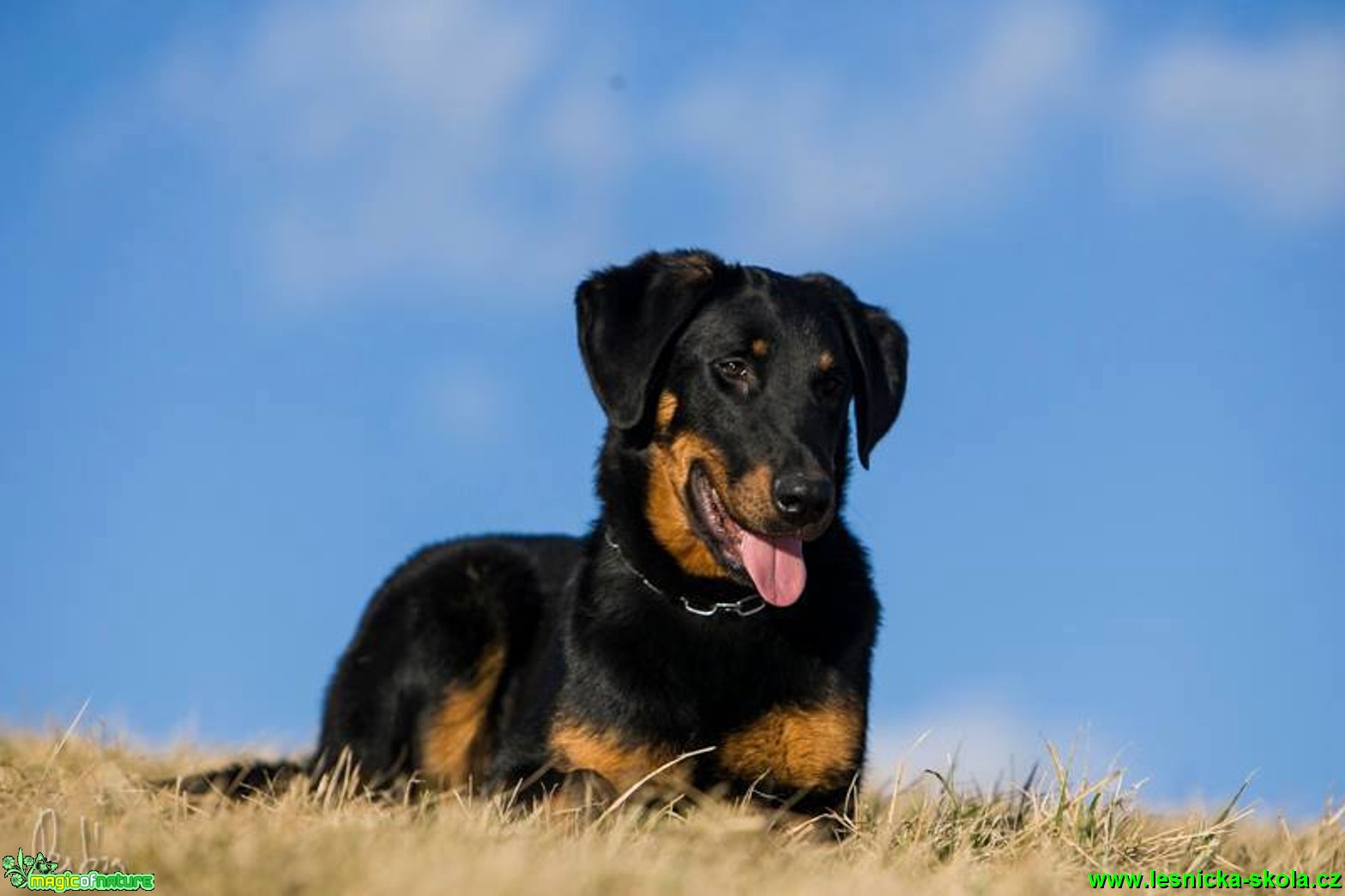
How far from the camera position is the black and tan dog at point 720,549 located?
5633 mm

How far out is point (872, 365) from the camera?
634cm

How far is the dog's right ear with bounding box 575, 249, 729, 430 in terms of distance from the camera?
5.83 metres

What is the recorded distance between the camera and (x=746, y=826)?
4547 millimetres

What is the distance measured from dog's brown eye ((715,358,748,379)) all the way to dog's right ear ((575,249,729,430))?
0.24 meters

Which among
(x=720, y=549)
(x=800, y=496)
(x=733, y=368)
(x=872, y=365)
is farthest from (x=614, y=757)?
(x=872, y=365)

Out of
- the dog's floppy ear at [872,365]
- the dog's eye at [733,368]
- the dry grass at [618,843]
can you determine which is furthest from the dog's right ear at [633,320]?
the dry grass at [618,843]

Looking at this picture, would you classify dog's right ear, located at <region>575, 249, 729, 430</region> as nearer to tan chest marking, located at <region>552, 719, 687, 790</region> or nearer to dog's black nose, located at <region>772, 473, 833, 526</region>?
dog's black nose, located at <region>772, 473, 833, 526</region>

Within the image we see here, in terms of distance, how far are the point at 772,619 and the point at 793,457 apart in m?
0.71

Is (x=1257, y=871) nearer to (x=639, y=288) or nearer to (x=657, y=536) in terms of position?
(x=657, y=536)

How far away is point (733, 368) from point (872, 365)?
79 centimetres

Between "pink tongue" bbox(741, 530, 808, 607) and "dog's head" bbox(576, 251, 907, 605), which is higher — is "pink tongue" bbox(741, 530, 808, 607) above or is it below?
below

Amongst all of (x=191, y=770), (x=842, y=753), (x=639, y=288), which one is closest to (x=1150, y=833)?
(x=842, y=753)

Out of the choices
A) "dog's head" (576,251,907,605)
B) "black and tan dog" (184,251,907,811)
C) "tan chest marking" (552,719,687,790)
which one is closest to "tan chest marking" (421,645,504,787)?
"black and tan dog" (184,251,907,811)

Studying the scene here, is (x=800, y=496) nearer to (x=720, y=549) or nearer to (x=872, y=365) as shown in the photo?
(x=720, y=549)
